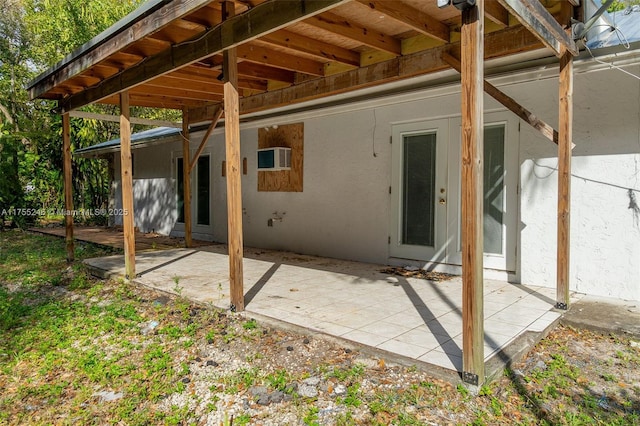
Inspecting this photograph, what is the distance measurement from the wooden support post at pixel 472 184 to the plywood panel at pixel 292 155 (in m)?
5.16

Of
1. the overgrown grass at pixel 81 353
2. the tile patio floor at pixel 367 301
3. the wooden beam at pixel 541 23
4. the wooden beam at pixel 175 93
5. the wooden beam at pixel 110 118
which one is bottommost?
the overgrown grass at pixel 81 353

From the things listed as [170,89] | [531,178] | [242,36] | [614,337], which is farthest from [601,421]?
[170,89]

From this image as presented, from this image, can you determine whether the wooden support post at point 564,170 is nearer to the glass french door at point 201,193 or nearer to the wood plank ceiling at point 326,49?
the wood plank ceiling at point 326,49

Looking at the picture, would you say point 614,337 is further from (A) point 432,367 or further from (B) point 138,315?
(B) point 138,315

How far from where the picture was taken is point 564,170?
3.92 m

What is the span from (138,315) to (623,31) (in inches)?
217

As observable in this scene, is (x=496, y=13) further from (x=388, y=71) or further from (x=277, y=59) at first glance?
(x=277, y=59)

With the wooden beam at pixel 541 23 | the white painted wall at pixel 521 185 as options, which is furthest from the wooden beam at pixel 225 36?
the white painted wall at pixel 521 185

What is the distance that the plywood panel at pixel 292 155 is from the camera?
7516 millimetres

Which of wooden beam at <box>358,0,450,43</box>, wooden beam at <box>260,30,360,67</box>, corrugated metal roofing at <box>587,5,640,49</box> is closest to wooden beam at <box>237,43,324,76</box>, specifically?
wooden beam at <box>260,30,360,67</box>

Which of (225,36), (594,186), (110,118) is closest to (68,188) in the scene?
(110,118)

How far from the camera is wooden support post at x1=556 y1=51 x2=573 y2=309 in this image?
3881mm

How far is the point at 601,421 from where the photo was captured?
229cm

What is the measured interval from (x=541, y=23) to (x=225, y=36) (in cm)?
257
